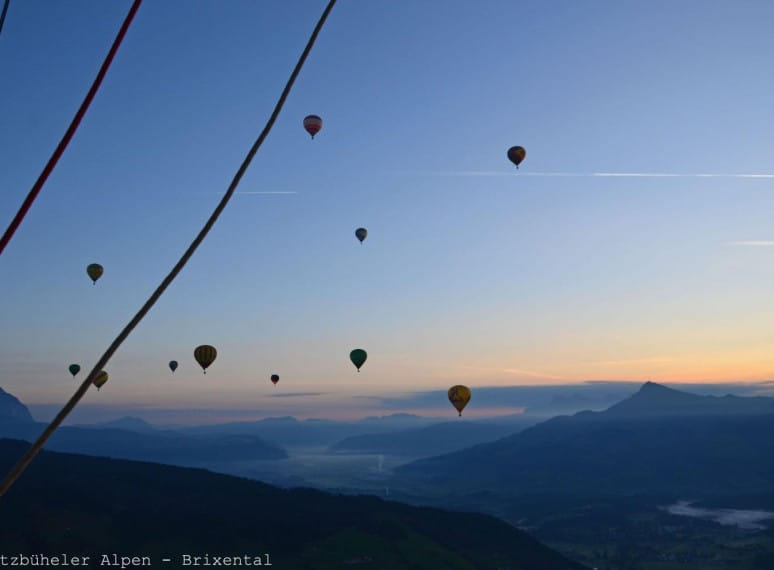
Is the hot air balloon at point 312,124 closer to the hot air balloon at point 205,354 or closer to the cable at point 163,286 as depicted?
the hot air balloon at point 205,354

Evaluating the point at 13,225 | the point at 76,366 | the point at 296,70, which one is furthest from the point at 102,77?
the point at 76,366

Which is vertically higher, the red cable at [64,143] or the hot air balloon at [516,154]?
the hot air balloon at [516,154]

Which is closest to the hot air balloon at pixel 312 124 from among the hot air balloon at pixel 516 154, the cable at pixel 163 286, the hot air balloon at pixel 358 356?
the hot air balloon at pixel 516 154

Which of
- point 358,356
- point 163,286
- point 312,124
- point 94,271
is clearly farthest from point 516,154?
point 163,286

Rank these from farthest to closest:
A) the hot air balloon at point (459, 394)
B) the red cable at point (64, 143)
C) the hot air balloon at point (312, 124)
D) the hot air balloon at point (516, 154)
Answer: the hot air balloon at point (459, 394), the hot air balloon at point (516, 154), the hot air balloon at point (312, 124), the red cable at point (64, 143)

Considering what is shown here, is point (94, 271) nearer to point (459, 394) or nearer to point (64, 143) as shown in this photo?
point (459, 394)

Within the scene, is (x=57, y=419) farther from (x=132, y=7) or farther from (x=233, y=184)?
(x=132, y=7)
